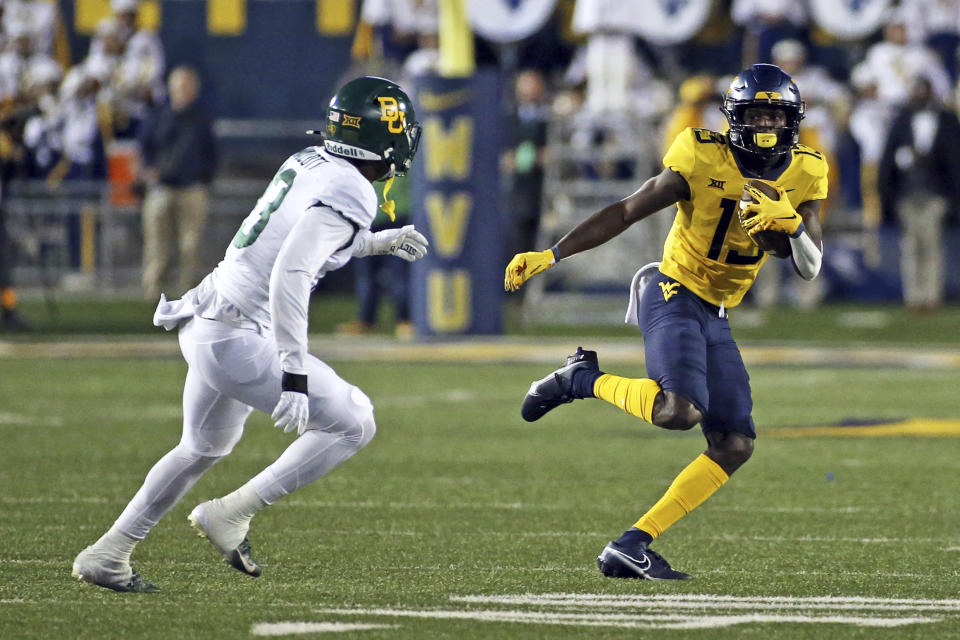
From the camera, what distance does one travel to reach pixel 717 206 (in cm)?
689

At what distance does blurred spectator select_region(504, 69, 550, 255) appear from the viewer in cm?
1881

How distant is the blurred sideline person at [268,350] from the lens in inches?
236

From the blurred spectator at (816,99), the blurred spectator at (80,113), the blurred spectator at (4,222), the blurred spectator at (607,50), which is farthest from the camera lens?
the blurred spectator at (80,113)

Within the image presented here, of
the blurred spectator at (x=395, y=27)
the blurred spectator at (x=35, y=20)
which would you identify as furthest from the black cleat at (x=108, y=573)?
the blurred spectator at (x=35, y=20)

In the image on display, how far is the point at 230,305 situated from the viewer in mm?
6133

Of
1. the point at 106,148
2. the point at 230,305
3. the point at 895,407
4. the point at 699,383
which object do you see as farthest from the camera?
the point at 106,148

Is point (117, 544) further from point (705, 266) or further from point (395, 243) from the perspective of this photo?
point (705, 266)

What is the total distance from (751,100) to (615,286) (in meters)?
11.8

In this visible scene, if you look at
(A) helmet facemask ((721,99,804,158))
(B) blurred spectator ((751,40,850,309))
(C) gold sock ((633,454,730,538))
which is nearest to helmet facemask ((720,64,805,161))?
(A) helmet facemask ((721,99,804,158))

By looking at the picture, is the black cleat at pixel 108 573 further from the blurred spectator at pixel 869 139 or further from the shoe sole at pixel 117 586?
the blurred spectator at pixel 869 139

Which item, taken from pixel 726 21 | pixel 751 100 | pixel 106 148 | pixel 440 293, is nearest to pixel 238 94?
pixel 106 148

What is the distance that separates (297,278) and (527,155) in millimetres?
13073

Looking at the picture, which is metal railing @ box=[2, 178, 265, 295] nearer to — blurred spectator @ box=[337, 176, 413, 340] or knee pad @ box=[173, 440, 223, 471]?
blurred spectator @ box=[337, 176, 413, 340]

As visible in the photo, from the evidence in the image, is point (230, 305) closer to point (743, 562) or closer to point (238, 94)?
point (743, 562)
